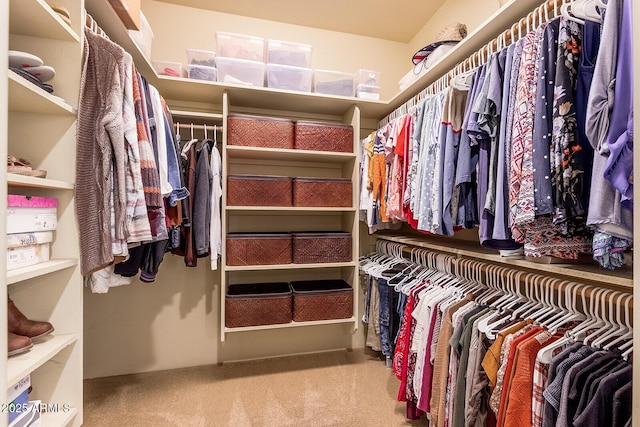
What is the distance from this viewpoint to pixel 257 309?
210 cm

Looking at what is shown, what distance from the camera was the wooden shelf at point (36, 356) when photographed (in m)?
0.87

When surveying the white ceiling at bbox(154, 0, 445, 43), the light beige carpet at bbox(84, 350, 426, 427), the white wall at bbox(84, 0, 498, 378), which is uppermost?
the white ceiling at bbox(154, 0, 445, 43)

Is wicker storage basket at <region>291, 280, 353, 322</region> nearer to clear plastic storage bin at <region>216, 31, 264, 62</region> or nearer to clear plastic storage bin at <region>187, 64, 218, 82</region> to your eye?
clear plastic storage bin at <region>187, 64, 218, 82</region>

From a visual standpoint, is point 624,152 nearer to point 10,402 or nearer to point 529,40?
point 529,40

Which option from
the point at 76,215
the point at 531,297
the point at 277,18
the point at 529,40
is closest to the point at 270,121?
the point at 277,18

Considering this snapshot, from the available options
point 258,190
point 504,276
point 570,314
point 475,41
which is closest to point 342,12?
point 475,41

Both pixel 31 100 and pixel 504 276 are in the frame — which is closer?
pixel 31 100

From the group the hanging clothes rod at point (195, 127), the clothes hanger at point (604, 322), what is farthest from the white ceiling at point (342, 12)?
the clothes hanger at point (604, 322)

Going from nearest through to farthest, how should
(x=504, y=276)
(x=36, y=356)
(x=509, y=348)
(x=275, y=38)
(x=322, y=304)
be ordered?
(x=36, y=356), (x=509, y=348), (x=504, y=276), (x=322, y=304), (x=275, y=38)

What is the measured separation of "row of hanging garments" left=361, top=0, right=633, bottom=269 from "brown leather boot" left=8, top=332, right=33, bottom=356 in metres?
1.54

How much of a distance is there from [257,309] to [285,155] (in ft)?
3.65

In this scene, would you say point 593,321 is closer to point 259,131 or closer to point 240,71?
point 259,131

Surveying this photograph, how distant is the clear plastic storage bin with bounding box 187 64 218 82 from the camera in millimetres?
2061

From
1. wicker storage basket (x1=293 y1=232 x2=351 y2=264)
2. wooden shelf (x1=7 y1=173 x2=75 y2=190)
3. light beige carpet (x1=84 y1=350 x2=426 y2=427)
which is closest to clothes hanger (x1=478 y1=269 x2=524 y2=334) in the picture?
light beige carpet (x1=84 y1=350 x2=426 y2=427)
